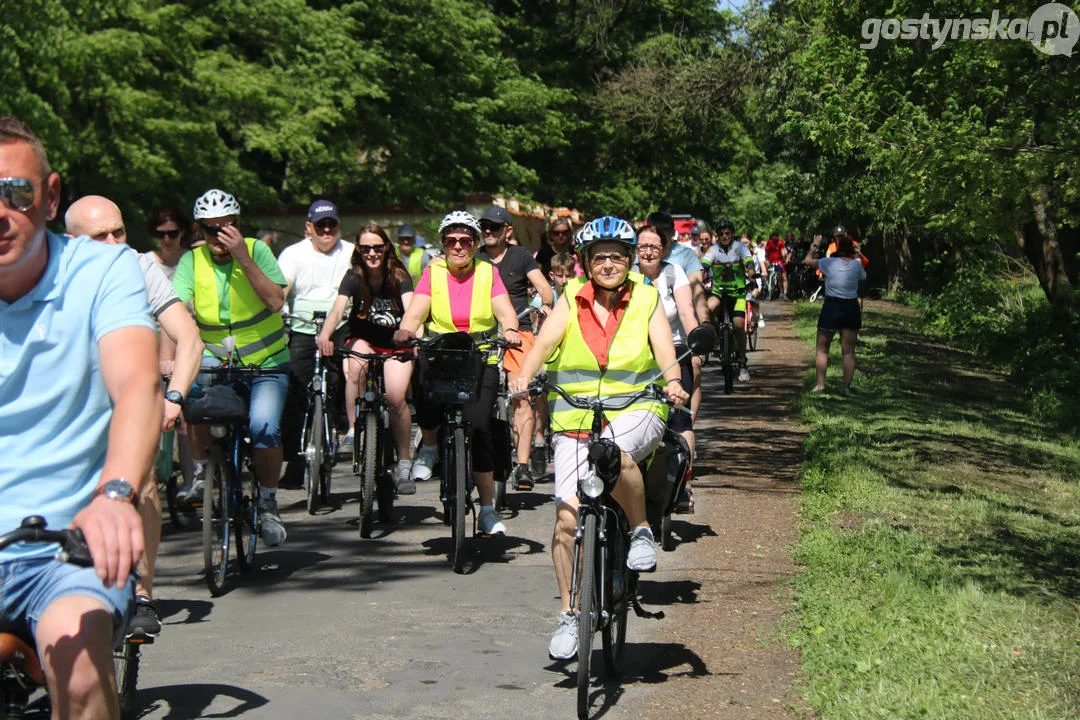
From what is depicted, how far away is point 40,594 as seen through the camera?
3.14 meters

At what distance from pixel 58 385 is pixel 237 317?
204 inches

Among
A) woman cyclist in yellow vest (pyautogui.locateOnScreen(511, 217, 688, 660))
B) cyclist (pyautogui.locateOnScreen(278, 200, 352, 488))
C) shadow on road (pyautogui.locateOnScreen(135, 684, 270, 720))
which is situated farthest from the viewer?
cyclist (pyautogui.locateOnScreen(278, 200, 352, 488))

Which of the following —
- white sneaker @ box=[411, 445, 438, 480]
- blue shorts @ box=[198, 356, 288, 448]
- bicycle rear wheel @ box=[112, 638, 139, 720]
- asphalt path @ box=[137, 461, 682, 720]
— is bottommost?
asphalt path @ box=[137, 461, 682, 720]

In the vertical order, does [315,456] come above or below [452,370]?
below

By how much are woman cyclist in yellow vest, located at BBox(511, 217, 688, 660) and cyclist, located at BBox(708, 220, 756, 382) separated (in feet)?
37.1

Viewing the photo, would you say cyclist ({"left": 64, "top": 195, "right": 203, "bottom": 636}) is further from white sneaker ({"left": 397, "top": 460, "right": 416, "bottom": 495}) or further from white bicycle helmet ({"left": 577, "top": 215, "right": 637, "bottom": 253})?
white sneaker ({"left": 397, "top": 460, "right": 416, "bottom": 495})

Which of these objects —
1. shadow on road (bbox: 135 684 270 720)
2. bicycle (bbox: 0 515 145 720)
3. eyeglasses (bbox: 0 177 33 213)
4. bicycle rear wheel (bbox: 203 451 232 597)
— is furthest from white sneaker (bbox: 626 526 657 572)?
eyeglasses (bbox: 0 177 33 213)

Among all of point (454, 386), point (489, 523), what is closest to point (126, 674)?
point (454, 386)

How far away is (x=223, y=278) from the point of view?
8.41 meters

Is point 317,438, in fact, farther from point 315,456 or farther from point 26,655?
point 26,655

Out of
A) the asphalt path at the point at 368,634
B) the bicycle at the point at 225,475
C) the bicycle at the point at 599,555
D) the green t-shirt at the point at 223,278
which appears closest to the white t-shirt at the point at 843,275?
the asphalt path at the point at 368,634

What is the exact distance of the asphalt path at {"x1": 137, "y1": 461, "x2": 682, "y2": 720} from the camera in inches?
233

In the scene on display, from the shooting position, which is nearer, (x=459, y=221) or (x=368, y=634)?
(x=368, y=634)

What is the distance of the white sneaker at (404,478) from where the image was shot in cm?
955
